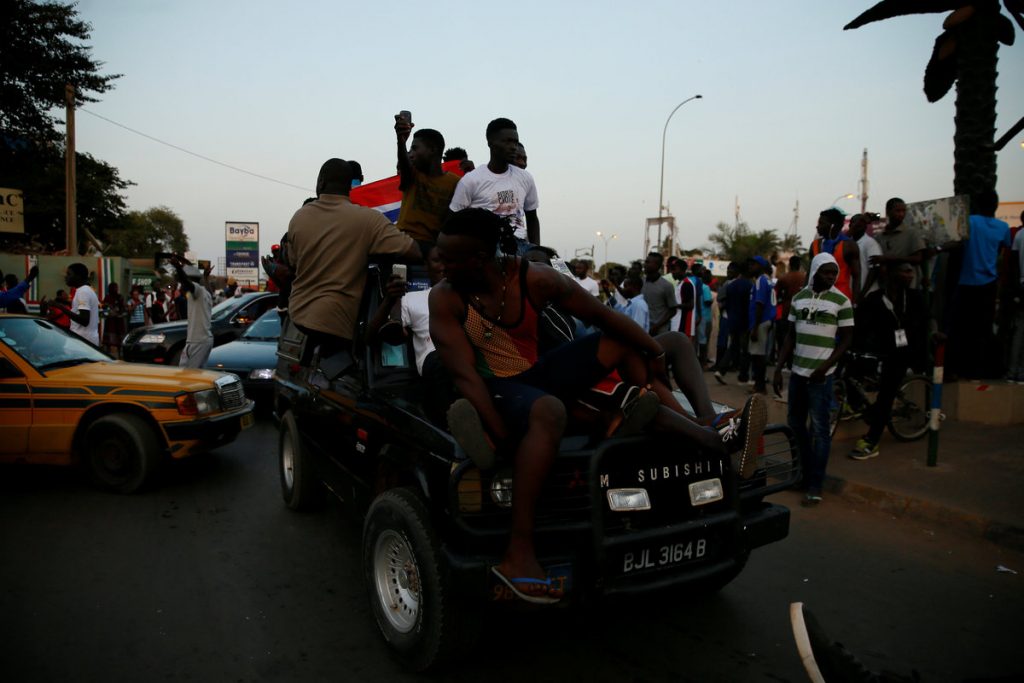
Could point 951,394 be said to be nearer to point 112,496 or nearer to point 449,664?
point 449,664

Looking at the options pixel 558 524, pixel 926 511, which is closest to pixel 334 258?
pixel 558 524

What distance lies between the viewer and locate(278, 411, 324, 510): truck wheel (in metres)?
5.08

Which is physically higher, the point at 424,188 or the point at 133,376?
the point at 424,188

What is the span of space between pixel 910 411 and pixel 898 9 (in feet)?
Result: 23.0

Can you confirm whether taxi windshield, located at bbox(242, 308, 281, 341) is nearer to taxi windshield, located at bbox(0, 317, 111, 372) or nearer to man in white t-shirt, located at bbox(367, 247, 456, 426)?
taxi windshield, located at bbox(0, 317, 111, 372)

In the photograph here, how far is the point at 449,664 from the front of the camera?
3.02m

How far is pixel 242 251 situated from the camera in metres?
39.2

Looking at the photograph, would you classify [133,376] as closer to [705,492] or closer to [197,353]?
[197,353]

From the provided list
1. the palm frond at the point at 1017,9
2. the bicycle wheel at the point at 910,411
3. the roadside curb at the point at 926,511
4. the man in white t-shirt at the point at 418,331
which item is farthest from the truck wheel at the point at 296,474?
the palm frond at the point at 1017,9

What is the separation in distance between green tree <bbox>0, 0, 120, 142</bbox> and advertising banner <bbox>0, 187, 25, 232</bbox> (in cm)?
404

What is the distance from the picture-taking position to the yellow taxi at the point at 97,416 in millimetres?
5512

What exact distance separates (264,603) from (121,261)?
26.5 m

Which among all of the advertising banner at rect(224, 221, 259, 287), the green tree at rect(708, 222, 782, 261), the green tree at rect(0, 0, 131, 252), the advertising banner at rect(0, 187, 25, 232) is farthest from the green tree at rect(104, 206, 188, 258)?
the green tree at rect(708, 222, 782, 261)

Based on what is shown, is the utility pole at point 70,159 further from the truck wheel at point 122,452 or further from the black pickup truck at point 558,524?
the black pickup truck at point 558,524
